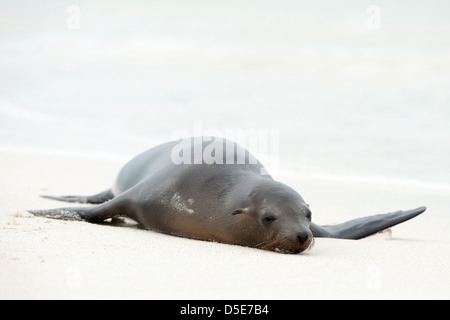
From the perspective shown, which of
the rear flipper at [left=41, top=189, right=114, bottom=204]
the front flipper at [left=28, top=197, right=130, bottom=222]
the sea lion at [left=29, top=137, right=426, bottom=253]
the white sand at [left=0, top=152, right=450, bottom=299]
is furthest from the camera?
the rear flipper at [left=41, top=189, right=114, bottom=204]

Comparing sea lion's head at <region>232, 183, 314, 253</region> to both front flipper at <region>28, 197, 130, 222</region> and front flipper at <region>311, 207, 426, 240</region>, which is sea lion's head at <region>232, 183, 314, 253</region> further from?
front flipper at <region>28, 197, 130, 222</region>

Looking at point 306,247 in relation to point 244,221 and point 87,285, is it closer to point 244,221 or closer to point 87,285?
point 244,221

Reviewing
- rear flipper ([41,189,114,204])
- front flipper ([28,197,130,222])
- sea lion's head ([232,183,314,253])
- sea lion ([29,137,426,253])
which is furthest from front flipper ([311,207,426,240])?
rear flipper ([41,189,114,204])

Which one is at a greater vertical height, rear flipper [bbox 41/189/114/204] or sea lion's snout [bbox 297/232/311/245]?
sea lion's snout [bbox 297/232/311/245]

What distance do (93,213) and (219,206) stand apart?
1197 millimetres

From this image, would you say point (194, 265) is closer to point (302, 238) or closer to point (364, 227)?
point (302, 238)

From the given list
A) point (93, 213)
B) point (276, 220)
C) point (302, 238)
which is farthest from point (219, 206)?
point (93, 213)

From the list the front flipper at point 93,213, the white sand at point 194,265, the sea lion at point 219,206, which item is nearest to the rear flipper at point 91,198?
the white sand at point 194,265

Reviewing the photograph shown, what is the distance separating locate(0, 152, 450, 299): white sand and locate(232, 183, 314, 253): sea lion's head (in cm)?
9

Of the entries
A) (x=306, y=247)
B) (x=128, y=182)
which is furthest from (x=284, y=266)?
(x=128, y=182)

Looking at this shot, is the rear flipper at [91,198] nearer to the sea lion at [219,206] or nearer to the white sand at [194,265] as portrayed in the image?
the white sand at [194,265]

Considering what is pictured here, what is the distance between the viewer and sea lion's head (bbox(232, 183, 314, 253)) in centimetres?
443

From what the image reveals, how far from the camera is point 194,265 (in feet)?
12.8

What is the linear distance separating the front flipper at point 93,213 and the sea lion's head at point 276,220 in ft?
3.84
